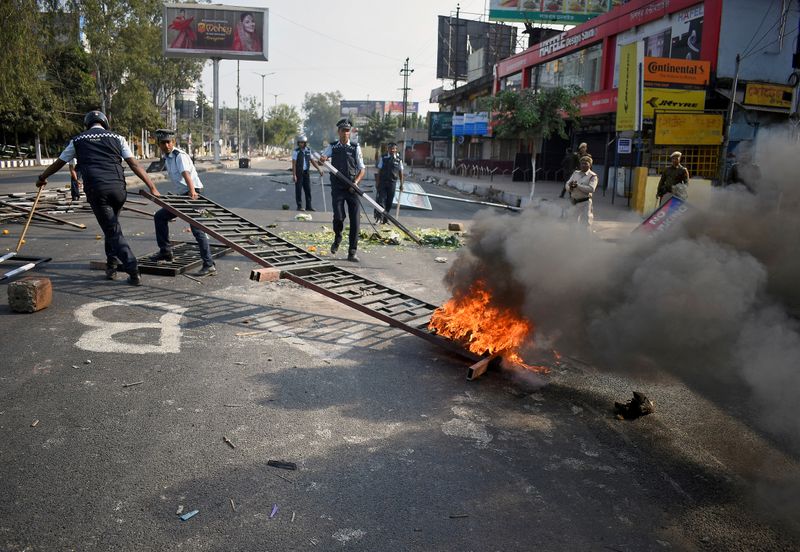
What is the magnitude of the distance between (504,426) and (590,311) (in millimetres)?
997

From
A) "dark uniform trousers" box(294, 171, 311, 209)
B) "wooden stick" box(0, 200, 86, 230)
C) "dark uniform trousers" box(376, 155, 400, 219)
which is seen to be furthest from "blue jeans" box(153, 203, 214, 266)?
"dark uniform trousers" box(294, 171, 311, 209)

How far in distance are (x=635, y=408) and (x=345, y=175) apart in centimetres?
602

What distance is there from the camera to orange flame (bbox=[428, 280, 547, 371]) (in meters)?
4.68

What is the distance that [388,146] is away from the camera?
13.7m

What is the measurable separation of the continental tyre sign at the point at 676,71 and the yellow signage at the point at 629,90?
400 mm

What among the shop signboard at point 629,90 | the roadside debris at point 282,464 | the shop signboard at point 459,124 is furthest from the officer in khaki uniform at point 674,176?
the shop signboard at point 459,124

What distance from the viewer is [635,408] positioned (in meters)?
3.97

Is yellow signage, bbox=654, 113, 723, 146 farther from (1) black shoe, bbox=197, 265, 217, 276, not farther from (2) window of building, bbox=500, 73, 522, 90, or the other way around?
(2) window of building, bbox=500, 73, 522, 90

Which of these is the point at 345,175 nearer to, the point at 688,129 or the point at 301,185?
the point at 301,185

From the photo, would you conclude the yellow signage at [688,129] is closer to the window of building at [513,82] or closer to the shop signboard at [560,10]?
the window of building at [513,82]

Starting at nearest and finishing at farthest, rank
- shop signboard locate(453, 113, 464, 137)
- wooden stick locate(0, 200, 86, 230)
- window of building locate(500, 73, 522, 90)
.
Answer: wooden stick locate(0, 200, 86, 230), window of building locate(500, 73, 522, 90), shop signboard locate(453, 113, 464, 137)

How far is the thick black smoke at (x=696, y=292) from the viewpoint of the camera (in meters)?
3.11

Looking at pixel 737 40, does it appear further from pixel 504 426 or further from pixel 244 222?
pixel 504 426

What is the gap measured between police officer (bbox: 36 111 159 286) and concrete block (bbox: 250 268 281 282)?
213cm
